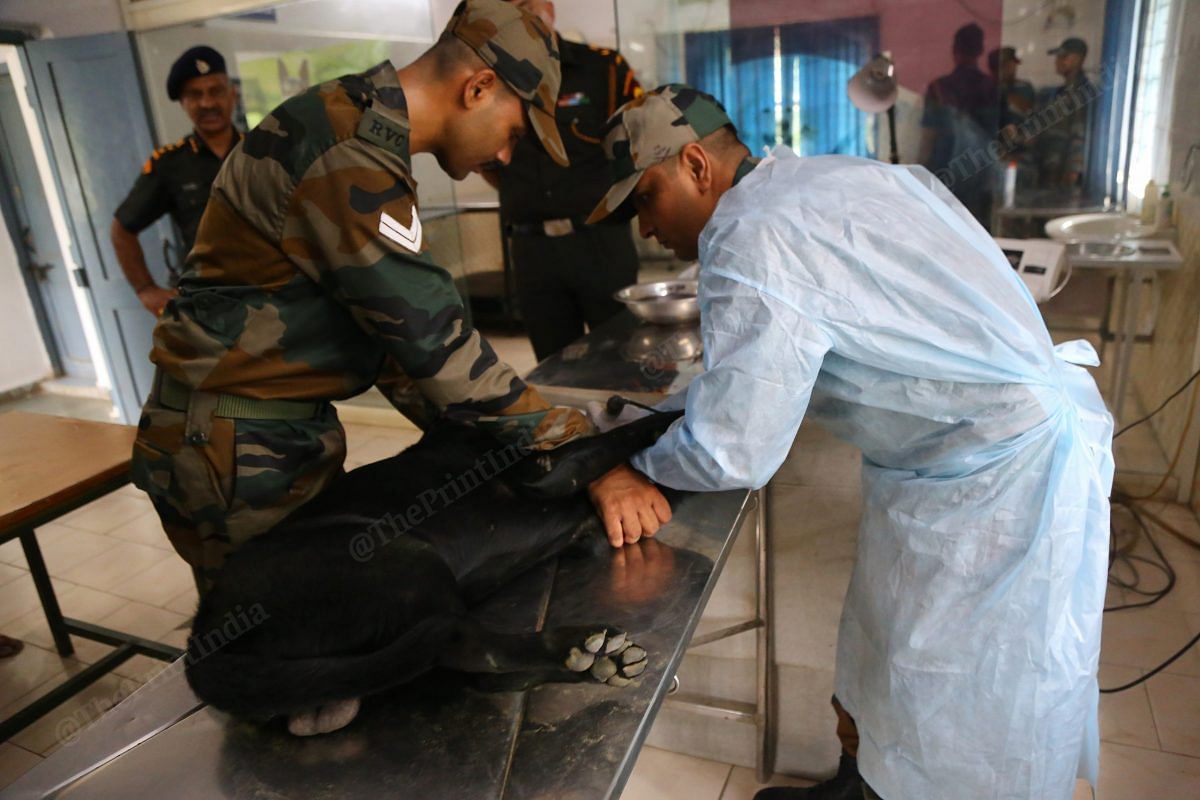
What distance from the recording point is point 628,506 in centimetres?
117

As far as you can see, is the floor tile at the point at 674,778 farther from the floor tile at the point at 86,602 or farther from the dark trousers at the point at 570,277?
the floor tile at the point at 86,602

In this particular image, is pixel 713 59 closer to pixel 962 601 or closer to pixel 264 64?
pixel 264 64

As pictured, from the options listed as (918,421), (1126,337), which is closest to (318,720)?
(918,421)

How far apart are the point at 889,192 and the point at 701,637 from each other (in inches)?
36.3

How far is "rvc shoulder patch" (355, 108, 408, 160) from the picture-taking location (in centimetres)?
103

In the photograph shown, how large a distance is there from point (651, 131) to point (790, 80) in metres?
2.70

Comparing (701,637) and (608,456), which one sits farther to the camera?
(701,637)

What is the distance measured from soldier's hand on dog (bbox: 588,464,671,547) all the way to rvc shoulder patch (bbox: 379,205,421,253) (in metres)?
0.43

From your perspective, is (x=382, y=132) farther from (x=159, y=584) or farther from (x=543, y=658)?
(x=159, y=584)

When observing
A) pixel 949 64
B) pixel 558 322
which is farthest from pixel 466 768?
pixel 949 64

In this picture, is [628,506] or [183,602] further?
[183,602]

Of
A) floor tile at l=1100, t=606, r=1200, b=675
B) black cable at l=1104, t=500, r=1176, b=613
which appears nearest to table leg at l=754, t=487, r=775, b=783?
floor tile at l=1100, t=606, r=1200, b=675

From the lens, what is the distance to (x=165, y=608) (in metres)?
2.72

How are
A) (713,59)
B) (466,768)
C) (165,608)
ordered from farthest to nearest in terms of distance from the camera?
(713,59)
(165,608)
(466,768)
